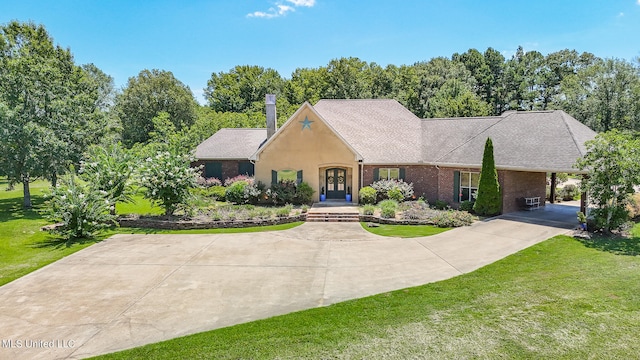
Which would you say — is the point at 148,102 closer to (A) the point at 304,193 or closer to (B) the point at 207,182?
(B) the point at 207,182

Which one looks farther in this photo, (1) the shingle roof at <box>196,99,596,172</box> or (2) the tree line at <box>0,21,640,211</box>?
(2) the tree line at <box>0,21,640,211</box>

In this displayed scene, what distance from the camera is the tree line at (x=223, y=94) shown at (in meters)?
20.6

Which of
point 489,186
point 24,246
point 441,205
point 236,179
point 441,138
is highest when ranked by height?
point 441,138

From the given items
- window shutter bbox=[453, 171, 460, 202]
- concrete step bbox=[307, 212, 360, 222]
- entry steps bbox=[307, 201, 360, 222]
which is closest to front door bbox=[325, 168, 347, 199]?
entry steps bbox=[307, 201, 360, 222]

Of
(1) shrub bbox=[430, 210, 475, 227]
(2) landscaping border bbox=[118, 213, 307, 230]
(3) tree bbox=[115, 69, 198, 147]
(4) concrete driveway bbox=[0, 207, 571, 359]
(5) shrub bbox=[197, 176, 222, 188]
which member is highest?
(3) tree bbox=[115, 69, 198, 147]

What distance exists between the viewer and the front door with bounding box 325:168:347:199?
75.5ft

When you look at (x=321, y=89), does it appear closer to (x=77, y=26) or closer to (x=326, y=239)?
(x=77, y=26)

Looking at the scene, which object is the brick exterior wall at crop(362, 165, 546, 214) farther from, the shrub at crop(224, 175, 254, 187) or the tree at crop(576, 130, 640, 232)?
the shrub at crop(224, 175, 254, 187)

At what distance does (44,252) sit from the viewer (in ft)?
45.1

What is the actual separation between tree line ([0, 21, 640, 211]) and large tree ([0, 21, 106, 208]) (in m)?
0.06

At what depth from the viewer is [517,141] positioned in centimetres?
1942

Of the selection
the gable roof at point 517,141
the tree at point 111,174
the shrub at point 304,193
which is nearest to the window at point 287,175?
the shrub at point 304,193

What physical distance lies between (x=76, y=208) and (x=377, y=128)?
1850 cm

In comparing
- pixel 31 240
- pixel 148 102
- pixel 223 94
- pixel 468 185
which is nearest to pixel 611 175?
pixel 468 185
